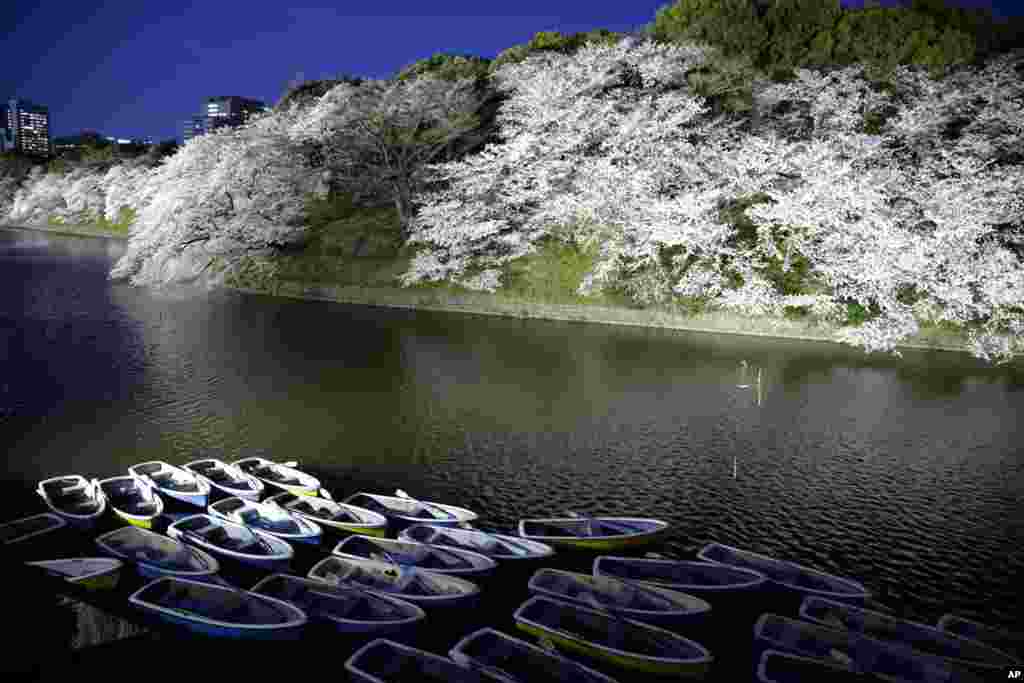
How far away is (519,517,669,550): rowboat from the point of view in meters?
→ 12.0

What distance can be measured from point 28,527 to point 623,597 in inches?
421

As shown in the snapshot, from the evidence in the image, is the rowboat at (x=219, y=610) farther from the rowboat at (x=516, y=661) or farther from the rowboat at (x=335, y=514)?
the rowboat at (x=335, y=514)

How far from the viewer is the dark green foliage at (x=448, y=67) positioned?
52.7 metres

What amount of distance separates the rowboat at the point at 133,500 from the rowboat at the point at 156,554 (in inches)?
10.1

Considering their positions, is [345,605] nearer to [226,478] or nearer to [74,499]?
[226,478]

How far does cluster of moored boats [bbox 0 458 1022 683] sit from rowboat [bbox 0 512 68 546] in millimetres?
36

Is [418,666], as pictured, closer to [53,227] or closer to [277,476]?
[277,476]

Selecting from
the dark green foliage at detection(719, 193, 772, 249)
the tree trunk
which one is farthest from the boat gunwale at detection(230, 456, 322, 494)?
the tree trunk

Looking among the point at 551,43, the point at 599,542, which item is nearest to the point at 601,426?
the point at 599,542

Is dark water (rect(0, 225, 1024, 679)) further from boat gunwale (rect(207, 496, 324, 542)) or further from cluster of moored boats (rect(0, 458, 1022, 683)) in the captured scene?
boat gunwale (rect(207, 496, 324, 542))

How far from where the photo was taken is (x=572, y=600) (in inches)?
388

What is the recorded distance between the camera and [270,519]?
12.6m

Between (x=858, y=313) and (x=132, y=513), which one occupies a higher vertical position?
(x=858, y=313)

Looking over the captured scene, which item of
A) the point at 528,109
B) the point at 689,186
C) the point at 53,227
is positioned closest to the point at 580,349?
the point at 689,186
